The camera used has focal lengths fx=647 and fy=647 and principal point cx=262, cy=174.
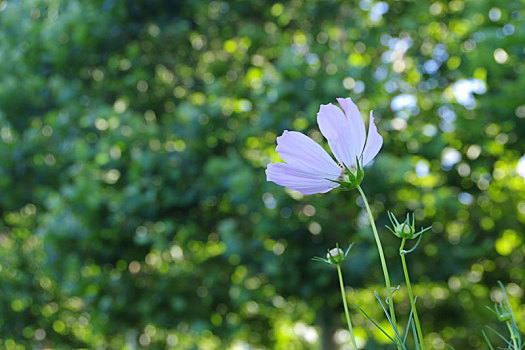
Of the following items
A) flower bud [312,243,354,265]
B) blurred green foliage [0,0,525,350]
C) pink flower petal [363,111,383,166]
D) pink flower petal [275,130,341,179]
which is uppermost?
pink flower petal [363,111,383,166]

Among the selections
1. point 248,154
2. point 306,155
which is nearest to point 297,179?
point 306,155

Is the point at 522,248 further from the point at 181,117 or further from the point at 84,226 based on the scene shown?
the point at 84,226

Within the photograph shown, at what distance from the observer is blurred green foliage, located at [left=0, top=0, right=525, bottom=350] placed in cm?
342

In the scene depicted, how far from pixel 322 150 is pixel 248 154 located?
11.8 feet

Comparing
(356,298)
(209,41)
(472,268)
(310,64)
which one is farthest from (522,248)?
(209,41)

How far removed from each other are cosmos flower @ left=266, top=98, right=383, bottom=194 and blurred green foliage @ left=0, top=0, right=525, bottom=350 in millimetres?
2755

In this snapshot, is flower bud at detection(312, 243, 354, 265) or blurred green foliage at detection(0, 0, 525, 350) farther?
blurred green foliage at detection(0, 0, 525, 350)

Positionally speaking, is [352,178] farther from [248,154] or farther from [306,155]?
[248,154]

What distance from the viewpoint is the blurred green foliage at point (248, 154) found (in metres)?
3.42

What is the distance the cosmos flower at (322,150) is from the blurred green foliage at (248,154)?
9.04ft

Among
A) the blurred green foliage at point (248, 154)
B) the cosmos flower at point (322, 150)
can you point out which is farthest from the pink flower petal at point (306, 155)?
the blurred green foliage at point (248, 154)

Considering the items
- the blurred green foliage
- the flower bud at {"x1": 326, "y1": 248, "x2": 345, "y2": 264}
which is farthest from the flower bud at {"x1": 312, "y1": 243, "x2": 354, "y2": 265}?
the blurred green foliage

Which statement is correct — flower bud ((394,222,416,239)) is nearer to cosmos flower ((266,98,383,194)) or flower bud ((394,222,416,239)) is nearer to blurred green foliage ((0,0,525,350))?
cosmos flower ((266,98,383,194))

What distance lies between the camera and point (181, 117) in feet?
12.2
